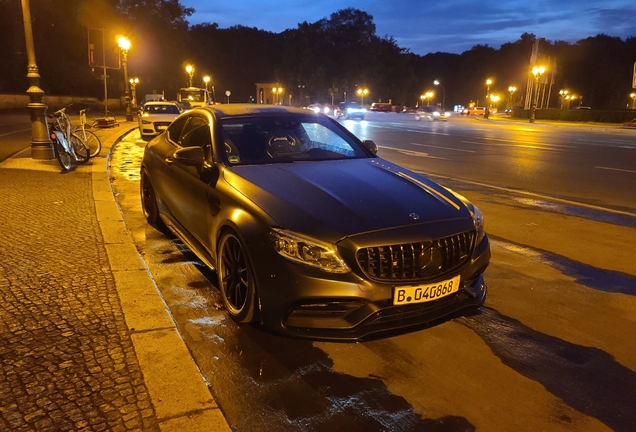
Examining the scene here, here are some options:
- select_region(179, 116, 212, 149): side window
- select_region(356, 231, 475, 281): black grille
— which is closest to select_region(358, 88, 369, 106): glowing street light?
select_region(179, 116, 212, 149): side window

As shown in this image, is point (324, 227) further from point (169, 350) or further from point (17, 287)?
point (17, 287)

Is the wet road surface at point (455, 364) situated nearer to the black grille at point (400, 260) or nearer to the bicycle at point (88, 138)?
the black grille at point (400, 260)

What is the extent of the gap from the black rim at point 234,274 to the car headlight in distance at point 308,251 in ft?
1.55

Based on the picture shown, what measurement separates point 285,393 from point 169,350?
905mm

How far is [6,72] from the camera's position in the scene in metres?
56.8

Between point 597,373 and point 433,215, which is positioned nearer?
point 597,373

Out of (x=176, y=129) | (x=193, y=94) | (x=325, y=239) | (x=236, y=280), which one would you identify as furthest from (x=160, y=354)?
(x=193, y=94)

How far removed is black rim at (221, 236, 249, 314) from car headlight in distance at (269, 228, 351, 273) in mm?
472

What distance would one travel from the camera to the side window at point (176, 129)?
5.98 m

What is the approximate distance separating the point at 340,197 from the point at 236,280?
1039mm

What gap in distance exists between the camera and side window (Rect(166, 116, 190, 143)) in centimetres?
598

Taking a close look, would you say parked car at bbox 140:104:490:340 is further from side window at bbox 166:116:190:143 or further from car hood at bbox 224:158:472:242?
side window at bbox 166:116:190:143

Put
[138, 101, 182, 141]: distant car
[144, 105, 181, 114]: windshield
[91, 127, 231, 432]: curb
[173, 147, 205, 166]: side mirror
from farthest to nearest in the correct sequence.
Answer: [144, 105, 181, 114]: windshield
[138, 101, 182, 141]: distant car
[173, 147, 205, 166]: side mirror
[91, 127, 231, 432]: curb

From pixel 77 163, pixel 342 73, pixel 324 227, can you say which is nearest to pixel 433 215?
pixel 324 227
